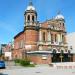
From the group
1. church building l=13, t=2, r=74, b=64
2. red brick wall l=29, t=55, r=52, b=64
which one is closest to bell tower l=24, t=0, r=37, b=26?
church building l=13, t=2, r=74, b=64

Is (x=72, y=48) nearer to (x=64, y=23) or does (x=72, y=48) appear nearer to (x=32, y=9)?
(x=64, y=23)

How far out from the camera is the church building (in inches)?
2207

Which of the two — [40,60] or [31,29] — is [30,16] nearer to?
[31,29]

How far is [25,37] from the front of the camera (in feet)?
199

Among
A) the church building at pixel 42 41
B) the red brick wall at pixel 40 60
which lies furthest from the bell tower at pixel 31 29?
the red brick wall at pixel 40 60

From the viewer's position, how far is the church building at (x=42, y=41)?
56.1m

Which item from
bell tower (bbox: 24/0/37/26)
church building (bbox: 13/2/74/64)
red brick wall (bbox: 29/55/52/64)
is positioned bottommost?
red brick wall (bbox: 29/55/52/64)

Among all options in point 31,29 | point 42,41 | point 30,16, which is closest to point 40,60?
point 42,41

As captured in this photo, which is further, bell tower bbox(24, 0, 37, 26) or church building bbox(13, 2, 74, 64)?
bell tower bbox(24, 0, 37, 26)

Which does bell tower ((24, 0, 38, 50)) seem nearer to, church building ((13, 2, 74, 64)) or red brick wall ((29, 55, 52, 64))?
church building ((13, 2, 74, 64))

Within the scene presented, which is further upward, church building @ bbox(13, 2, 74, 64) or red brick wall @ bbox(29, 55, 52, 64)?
church building @ bbox(13, 2, 74, 64)

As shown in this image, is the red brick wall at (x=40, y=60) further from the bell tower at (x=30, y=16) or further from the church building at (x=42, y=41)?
the bell tower at (x=30, y=16)

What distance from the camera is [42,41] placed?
61.6 metres

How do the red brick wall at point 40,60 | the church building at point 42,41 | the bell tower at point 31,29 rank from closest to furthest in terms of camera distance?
the red brick wall at point 40,60, the church building at point 42,41, the bell tower at point 31,29
